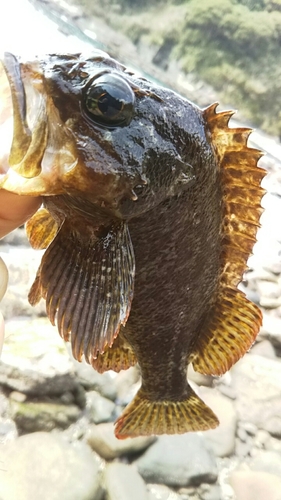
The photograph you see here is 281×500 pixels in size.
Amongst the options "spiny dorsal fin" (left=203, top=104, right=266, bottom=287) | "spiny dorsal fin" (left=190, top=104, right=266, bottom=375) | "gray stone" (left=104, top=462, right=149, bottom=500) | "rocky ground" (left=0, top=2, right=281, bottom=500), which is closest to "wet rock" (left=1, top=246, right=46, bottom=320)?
"rocky ground" (left=0, top=2, right=281, bottom=500)

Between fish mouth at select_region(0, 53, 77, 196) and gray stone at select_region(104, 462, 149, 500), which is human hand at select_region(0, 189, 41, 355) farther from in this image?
gray stone at select_region(104, 462, 149, 500)

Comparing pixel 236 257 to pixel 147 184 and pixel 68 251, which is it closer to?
pixel 147 184

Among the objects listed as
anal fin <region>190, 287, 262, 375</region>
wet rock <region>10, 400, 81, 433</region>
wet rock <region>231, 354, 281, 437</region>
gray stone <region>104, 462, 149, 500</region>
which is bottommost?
gray stone <region>104, 462, 149, 500</region>

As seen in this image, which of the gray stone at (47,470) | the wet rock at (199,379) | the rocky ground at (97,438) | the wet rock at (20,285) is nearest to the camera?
the gray stone at (47,470)

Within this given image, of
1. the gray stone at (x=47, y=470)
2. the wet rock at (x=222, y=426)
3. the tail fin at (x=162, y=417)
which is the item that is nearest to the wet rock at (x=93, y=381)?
the gray stone at (x=47, y=470)

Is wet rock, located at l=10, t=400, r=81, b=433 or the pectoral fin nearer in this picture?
the pectoral fin

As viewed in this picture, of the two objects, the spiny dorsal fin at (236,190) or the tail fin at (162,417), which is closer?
the spiny dorsal fin at (236,190)

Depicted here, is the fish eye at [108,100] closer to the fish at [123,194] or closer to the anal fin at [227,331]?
the fish at [123,194]
